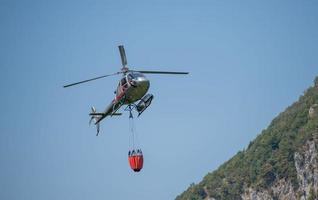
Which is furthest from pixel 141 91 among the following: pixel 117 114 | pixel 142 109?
pixel 117 114

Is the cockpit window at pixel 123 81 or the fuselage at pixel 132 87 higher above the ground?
the cockpit window at pixel 123 81

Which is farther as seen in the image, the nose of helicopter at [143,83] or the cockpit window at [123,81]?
the cockpit window at [123,81]

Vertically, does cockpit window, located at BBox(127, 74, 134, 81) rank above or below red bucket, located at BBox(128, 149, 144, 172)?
above

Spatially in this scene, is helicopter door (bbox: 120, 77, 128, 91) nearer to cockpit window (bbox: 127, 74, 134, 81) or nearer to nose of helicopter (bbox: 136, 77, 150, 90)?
cockpit window (bbox: 127, 74, 134, 81)

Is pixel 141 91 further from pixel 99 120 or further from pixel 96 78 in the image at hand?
pixel 99 120

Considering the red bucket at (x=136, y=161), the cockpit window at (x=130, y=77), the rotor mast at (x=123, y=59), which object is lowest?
the red bucket at (x=136, y=161)

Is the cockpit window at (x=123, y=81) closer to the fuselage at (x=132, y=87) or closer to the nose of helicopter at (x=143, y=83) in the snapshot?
the fuselage at (x=132, y=87)

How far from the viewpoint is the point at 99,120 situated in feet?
267

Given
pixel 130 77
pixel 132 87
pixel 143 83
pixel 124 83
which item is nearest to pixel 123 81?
pixel 124 83

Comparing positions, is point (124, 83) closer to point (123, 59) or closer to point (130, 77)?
point (130, 77)

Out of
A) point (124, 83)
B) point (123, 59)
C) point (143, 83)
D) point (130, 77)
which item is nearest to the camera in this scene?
point (143, 83)

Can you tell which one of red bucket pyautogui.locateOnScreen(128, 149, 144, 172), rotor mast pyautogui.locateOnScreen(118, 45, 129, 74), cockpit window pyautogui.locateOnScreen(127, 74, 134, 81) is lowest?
red bucket pyautogui.locateOnScreen(128, 149, 144, 172)

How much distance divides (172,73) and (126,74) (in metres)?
3.91

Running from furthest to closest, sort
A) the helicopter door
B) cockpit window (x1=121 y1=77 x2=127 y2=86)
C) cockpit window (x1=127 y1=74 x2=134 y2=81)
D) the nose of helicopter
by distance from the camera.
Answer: cockpit window (x1=121 y1=77 x2=127 y2=86), the helicopter door, cockpit window (x1=127 y1=74 x2=134 y2=81), the nose of helicopter
